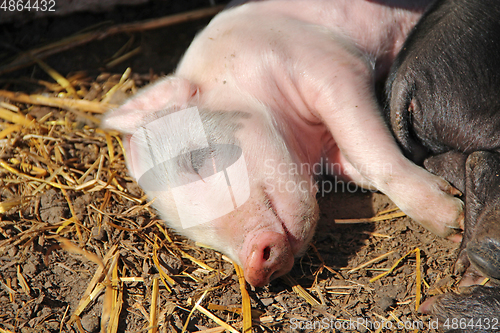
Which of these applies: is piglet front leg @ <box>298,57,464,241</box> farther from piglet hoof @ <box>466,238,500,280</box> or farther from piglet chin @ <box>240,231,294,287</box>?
piglet chin @ <box>240,231,294,287</box>

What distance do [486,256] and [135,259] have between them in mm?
1911

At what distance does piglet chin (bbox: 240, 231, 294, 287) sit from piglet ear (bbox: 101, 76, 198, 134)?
3.26 ft

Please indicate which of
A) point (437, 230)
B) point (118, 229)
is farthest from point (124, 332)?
point (437, 230)

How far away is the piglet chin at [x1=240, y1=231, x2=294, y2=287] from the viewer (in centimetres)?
223

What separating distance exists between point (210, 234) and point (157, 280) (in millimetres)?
442

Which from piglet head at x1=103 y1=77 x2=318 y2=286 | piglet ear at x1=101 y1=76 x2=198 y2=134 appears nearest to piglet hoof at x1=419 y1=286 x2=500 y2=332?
piglet head at x1=103 y1=77 x2=318 y2=286

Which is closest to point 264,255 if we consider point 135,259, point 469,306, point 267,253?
point 267,253

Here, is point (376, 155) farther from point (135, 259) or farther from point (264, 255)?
point (135, 259)

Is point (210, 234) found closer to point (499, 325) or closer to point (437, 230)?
point (437, 230)

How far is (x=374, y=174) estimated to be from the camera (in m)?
2.66
